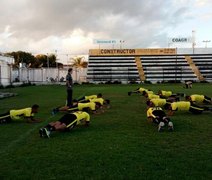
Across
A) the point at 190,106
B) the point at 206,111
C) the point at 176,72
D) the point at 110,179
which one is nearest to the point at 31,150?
the point at 110,179

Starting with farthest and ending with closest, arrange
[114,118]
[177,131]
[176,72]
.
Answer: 1. [176,72]
2. [114,118]
3. [177,131]

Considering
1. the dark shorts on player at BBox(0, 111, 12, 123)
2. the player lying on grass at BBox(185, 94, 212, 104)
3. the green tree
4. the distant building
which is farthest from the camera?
the green tree

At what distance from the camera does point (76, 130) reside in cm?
1081

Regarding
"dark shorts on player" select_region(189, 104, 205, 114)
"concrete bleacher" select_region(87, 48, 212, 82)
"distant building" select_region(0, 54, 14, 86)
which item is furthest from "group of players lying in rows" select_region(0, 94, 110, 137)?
"concrete bleacher" select_region(87, 48, 212, 82)

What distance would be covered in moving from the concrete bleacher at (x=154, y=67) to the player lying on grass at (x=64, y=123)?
51.3 metres

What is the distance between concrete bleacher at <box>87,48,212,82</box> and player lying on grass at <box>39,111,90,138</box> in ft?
168

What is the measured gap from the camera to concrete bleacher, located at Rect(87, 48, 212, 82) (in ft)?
214

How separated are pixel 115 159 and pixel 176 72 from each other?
60.6m

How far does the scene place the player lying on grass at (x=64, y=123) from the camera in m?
9.78

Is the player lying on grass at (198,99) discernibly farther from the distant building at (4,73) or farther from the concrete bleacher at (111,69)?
the concrete bleacher at (111,69)

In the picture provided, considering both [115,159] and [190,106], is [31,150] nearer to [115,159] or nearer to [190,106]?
[115,159]

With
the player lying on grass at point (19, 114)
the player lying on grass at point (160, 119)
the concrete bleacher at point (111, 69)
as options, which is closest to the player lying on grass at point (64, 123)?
the player lying on grass at point (19, 114)

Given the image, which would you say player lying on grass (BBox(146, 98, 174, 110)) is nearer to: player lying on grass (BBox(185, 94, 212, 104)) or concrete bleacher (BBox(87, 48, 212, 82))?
player lying on grass (BBox(185, 94, 212, 104))

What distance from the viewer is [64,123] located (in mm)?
10367
